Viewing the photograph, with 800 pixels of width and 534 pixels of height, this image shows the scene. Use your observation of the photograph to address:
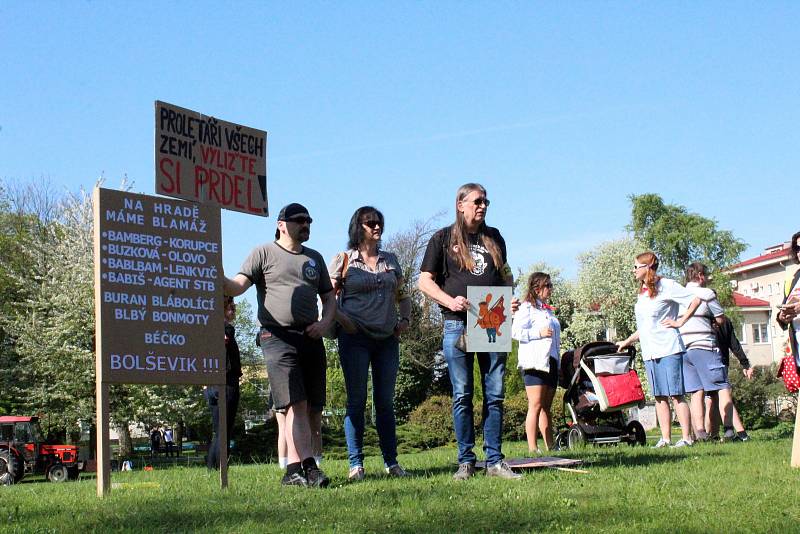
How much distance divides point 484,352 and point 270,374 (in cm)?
160

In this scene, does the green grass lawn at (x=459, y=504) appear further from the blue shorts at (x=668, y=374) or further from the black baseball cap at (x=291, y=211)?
the blue shorts at (x=668, y=374)

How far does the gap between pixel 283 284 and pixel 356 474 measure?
1.61 m

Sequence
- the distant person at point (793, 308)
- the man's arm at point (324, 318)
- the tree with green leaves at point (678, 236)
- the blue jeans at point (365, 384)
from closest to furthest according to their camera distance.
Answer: the man's arm at point (324, 318)
the blue jeans at point (365, 384)
the distant person at point (793, 308)
the tree with green leaves at point (678, 236)

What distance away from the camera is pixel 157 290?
6.86m

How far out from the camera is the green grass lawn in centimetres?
489

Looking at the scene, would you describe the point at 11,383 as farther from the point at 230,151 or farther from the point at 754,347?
the point at 754,347

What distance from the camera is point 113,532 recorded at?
4824 millimetres

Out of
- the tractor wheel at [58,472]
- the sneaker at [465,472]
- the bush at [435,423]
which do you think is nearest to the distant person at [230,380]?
the sneaker at [465,472]

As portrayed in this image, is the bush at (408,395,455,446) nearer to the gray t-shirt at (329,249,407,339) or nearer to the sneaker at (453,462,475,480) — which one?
the gray t-shirt at (329,249,407,339)

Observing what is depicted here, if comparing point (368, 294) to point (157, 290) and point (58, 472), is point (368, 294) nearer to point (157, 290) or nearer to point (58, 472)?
point (157, 290)

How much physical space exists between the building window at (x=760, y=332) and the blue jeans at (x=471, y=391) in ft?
314

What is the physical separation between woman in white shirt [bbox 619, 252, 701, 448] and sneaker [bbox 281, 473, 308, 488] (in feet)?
18.8

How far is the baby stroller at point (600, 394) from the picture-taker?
1273 centimetres

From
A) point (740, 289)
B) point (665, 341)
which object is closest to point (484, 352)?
point (665, 341)
